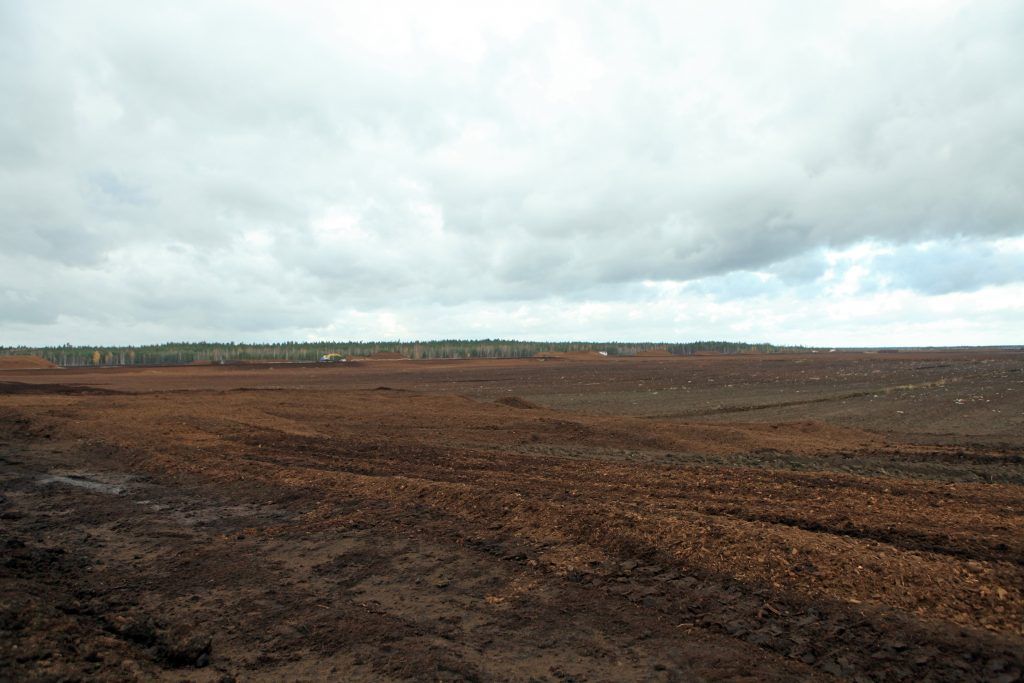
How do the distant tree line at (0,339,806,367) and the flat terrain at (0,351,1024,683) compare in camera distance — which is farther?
the distant tree line at (0,339,806,367)

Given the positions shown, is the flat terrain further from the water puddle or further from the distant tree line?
the distant tree line

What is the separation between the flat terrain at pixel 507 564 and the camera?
201 inches

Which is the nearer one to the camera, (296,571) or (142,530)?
(296,571)

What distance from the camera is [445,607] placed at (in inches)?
243

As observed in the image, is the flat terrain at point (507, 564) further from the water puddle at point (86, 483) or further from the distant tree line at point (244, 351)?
the distant tree line at point (244, 351)

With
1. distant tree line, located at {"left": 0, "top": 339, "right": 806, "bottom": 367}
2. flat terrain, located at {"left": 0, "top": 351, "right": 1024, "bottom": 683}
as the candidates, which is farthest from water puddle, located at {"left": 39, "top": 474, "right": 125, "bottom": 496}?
distant tree line, located at {"left": 0, "top": 339, "right": 806, "bottom": 367}

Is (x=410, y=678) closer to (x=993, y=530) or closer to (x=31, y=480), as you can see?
(x=993, y=530)

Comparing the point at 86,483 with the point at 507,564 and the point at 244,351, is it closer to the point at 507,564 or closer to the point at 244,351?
the point at 507,564

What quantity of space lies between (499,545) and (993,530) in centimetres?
598

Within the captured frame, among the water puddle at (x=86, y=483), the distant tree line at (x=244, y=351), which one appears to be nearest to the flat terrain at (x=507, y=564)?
the water puddle at (x=86, y=483)

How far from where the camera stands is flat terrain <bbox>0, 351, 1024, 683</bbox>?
16.8 ft

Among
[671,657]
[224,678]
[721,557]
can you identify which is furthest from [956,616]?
[224,678]

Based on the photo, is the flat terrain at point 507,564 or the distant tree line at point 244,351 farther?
the distant tree line at point 244,351

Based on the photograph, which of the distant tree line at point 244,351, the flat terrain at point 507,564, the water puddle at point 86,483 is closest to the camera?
the flat terrain at point 507,564
